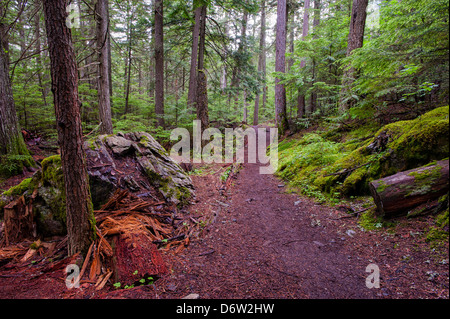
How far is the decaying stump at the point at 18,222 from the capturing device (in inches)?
150

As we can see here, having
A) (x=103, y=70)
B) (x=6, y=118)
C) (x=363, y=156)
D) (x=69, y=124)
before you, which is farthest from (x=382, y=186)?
(x=6, y=118)

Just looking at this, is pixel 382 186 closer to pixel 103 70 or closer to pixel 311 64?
pixel 311 64

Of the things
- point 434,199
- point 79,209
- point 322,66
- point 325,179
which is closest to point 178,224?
point 79,209

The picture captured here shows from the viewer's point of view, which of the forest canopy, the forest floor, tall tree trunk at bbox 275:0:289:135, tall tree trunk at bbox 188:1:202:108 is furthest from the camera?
tall tree trunk at bbox 275:0:289:135

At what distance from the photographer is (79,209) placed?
3068 millimetres

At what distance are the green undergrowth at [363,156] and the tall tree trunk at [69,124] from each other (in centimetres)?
515

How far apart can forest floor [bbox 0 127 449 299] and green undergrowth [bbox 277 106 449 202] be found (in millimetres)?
955

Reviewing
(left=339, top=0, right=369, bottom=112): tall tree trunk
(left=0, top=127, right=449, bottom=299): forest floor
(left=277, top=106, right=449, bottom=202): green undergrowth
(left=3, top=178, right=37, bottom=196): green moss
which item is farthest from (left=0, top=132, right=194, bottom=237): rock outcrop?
A: (left=339, top=0, right=369, bottom=112): tall tree trunk

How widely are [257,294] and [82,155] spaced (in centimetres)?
318

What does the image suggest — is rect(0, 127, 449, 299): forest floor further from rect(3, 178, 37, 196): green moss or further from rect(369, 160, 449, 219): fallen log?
rect(3, 178, 37, 196): green moss

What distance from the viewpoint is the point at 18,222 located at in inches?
152

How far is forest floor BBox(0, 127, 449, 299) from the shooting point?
2354 mm

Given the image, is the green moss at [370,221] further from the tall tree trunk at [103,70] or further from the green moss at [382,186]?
the tall tree trunk at [103,70]

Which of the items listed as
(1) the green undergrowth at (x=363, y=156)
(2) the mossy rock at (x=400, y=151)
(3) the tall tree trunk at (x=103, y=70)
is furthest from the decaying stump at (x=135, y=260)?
(3) the tall tree trunk at (x=103, y=70)
